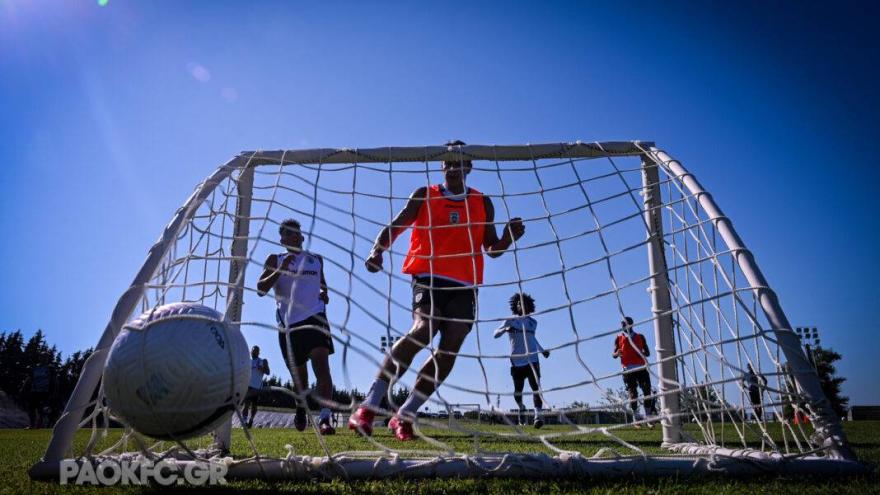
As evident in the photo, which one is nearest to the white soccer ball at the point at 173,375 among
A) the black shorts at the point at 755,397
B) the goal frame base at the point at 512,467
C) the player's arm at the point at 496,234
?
the goal frame base at the point at 512,467

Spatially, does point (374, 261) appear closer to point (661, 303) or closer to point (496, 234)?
point (496, 234)

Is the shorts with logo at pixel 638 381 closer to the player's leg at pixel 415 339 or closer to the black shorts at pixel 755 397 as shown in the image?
the black shorts at pixel 755 397

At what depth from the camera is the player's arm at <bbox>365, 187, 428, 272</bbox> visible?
371 cm

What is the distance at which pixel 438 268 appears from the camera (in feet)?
12.0

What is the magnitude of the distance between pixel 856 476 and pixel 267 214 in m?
3.03

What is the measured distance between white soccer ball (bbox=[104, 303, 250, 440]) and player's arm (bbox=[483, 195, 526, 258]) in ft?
7.23

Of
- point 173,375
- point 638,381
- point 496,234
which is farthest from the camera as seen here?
point 638,381

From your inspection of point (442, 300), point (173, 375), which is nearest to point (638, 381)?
point (442, 300)

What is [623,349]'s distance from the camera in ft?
27.0

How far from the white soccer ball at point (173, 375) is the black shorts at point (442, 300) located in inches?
70.3

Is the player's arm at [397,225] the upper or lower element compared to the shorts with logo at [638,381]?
upper

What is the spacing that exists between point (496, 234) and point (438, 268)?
701 mm

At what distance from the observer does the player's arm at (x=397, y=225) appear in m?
3.71

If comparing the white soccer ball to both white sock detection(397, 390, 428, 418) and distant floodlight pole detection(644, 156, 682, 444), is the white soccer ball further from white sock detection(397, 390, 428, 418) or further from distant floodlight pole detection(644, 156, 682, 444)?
distant floodlight pole detection(644, 156, 682, 444)
